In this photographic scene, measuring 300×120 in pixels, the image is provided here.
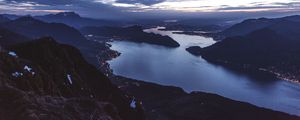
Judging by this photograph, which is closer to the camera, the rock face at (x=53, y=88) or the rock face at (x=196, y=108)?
the rock face at (x=53, y=88)

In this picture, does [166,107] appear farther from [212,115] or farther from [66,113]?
[66,113]

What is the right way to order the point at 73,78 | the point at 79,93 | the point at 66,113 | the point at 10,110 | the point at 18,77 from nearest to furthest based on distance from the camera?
the point at 10,110 → the point at 66,113 → the point at 18,77 → the point at 79,93 → the point at 73,78

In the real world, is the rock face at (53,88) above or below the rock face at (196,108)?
above

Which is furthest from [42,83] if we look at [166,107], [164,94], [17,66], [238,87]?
[238,87]

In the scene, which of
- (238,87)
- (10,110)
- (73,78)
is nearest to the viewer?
(10,110)
